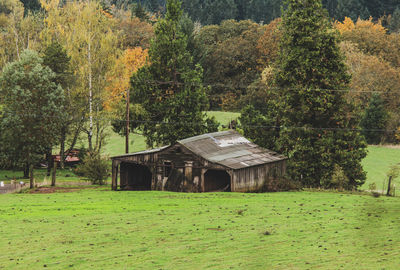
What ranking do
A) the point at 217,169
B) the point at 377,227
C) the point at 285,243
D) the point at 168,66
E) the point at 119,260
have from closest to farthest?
the point at 119,260 < the point at 285,243 < the point at 377,227 < the point at 217,169 < the point at 168,66

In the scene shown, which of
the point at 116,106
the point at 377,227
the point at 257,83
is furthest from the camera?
the point at 257,83

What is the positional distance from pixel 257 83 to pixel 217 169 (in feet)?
215

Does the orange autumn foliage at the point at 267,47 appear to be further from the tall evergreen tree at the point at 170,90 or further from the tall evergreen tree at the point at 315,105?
the tall evergreen tree at the point at 315,105

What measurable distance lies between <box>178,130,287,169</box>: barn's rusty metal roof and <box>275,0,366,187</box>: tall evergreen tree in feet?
10.1

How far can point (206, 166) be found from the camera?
44.4 m

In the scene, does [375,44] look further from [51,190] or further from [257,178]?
[51,190]

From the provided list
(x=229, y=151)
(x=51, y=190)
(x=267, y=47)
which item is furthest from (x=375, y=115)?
(x=51, y=190)

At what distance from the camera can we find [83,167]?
5484cm

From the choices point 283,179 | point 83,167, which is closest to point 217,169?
point 283,179

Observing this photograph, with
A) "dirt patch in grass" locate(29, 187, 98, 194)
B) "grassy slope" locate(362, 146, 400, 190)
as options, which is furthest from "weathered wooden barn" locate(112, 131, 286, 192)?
"grassy slope" locate(362, 146, 400, 190)

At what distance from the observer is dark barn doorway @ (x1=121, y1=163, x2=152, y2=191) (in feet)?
167

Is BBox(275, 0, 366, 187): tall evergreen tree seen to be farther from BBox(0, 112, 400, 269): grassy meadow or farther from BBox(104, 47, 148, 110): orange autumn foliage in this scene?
BBox(104, 47, 148, 110): orange autumn foliage

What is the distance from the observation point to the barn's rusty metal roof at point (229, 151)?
45.3 metres

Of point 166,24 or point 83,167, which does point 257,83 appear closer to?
point 166,24
